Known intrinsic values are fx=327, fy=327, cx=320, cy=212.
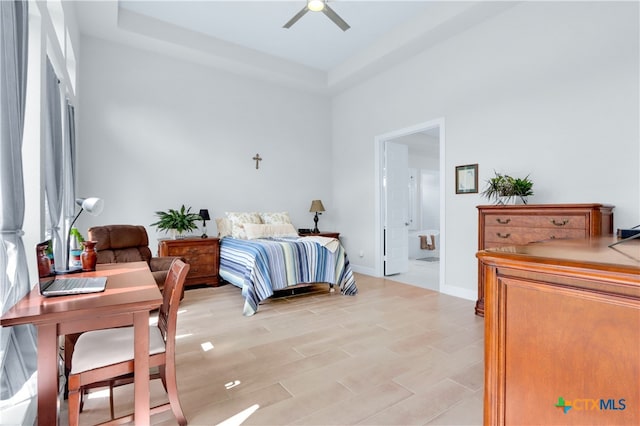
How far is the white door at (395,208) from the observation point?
5734mm

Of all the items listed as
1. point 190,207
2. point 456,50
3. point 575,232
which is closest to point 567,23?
point 456,50

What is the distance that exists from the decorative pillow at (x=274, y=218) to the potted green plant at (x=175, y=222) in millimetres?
1138

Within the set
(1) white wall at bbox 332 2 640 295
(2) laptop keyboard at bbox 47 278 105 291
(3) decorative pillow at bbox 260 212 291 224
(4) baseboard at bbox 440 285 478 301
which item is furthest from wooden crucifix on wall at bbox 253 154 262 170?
(2) laptop keyboard at bbox 47 278 105 291

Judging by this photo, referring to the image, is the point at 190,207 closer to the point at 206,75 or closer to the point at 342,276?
the point at 206,75

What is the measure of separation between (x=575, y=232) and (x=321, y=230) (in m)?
4.39

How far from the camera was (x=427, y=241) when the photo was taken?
878 cm

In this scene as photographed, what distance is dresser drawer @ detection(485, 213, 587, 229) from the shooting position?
112 inches

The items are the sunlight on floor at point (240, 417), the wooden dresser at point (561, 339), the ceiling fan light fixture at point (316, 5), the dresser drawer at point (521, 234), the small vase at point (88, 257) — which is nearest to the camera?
the wooden dresser at point (561, 339)

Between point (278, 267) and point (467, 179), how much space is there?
8.80 ft

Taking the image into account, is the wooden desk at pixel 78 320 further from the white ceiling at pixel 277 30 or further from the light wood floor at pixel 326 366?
the white ceiling at pixel 277 30

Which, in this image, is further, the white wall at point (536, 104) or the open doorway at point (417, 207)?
the open doorway at point (417, 207)

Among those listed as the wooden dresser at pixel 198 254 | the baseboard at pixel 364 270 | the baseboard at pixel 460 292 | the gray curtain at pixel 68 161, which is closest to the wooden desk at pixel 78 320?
the gray curtain at pixel 68 161

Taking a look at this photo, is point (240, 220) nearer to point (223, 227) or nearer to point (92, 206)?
point (223, 227)

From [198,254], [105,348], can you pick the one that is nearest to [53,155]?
[105,348]
